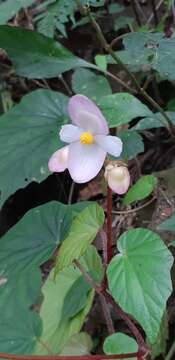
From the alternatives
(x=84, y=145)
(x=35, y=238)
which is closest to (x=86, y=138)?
(x=84, y=145)

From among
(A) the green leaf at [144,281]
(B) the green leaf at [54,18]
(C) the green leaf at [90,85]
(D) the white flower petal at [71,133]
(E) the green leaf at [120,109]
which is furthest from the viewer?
(C) the green leaf at [90,85]

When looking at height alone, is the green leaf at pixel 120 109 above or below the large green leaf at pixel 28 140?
above

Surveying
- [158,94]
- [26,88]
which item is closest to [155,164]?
[158,94]

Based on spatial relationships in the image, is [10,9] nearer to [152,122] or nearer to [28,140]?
[28,140]

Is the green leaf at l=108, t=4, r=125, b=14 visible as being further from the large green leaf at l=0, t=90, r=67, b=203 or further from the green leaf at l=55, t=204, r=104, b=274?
the green leaf at l=55, t=204, r=104, b=274

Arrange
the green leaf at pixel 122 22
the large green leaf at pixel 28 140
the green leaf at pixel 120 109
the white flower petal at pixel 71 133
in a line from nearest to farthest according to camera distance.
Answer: the white flower petal at pixel 71 133, the green leaf at pixel 120 109, the large green leaf at pixel 28 140, the green leaf at pixel 122 22

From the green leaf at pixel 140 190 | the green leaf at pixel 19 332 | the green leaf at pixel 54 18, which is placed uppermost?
the green leaf at pixel 54 18

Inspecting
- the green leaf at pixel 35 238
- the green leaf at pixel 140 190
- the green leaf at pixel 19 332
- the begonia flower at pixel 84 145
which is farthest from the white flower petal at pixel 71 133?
the green leaf at pixel 19 332

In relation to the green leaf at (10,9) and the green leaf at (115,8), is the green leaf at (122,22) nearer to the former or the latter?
the green leaf at (115,8)
